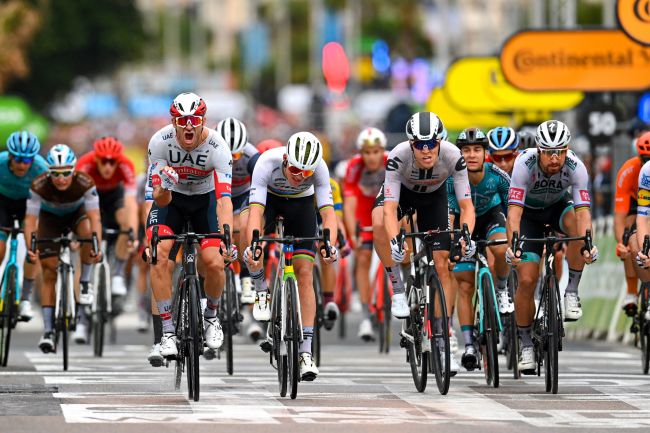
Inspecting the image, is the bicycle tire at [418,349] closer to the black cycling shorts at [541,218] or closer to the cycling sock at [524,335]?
the cycling sock at [524,335]

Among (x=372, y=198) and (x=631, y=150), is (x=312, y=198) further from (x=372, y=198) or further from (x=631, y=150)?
(x=631, y=150)

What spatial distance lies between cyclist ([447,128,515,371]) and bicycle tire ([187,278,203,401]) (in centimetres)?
266

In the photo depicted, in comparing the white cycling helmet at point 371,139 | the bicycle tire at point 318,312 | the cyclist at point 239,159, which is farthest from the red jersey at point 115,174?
the bicycle tire at point 318,312

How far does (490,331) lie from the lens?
51.2 feet

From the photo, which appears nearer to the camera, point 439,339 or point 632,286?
point 439,339

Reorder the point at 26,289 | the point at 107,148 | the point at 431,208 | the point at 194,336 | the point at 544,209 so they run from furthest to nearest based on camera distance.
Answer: the point at 107,148, the point at 26,289, the point at 544,209, the point at 431,208, the point at 194,336

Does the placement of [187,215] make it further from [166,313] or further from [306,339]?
[306,339]

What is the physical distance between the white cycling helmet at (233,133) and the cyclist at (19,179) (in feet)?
5.52

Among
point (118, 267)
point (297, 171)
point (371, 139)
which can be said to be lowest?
point (118, 267)

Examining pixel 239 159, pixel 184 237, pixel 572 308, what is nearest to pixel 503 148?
pixel 572 308

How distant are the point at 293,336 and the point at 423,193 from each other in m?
1.96

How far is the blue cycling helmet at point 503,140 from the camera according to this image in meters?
17.6

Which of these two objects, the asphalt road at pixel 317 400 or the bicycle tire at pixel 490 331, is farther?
the bicycle tire at pixel 490 331

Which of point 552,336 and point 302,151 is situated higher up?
point 302,151
